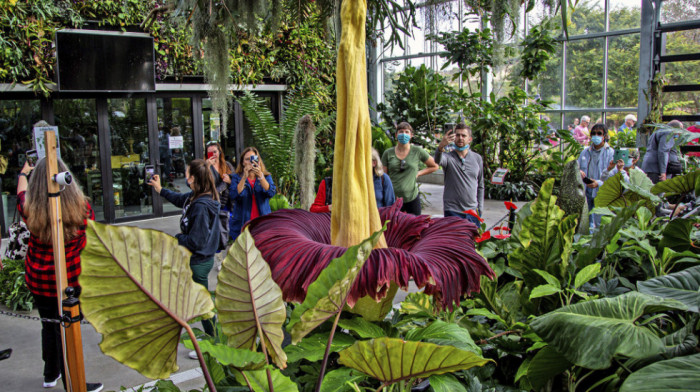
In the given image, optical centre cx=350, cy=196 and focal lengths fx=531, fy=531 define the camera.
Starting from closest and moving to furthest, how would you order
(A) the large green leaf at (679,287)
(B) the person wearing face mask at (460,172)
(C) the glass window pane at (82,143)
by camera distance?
(A) the large green leaf at (679,287), (B) the person wearing face mask at (460,172), (C) the glass window pane at (82,143)

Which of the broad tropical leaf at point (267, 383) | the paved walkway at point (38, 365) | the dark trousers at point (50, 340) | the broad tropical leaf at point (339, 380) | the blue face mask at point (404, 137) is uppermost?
the blue face mask at point (404, 137)

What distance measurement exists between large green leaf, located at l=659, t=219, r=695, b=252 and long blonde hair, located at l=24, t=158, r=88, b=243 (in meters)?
2.50

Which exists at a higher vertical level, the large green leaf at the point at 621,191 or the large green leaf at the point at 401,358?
the large green leaf at the point at 621,191

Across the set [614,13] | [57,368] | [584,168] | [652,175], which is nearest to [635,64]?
[614,13]

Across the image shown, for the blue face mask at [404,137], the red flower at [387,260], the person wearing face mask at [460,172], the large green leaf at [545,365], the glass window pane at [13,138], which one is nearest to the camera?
the red flower at [387,260]

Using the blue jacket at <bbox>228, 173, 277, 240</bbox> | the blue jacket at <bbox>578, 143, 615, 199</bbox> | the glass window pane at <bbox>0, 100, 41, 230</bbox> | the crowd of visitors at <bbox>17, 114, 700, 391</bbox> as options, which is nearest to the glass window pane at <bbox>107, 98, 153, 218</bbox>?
the glass window pane at <bbox>0, 100, 41, 230</bbox>

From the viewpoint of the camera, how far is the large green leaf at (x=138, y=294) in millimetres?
611

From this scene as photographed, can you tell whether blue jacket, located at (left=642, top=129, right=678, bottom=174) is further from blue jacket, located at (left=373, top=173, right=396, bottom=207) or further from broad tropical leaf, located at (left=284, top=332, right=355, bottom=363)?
broad tropical leaf, located at (left=284, top=332, right=355, bottom=363)

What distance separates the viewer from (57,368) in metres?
2.83

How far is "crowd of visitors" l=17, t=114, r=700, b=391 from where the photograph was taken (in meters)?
2.60

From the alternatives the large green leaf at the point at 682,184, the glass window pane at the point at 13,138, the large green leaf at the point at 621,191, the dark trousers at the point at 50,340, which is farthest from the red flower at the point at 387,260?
the glass window pane at the point at 13,138

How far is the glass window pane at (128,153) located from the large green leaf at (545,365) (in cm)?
657

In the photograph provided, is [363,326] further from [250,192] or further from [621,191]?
[250,192]

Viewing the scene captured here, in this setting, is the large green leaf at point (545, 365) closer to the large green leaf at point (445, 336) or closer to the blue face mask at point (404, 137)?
the large green leaf at point (445, 336)
